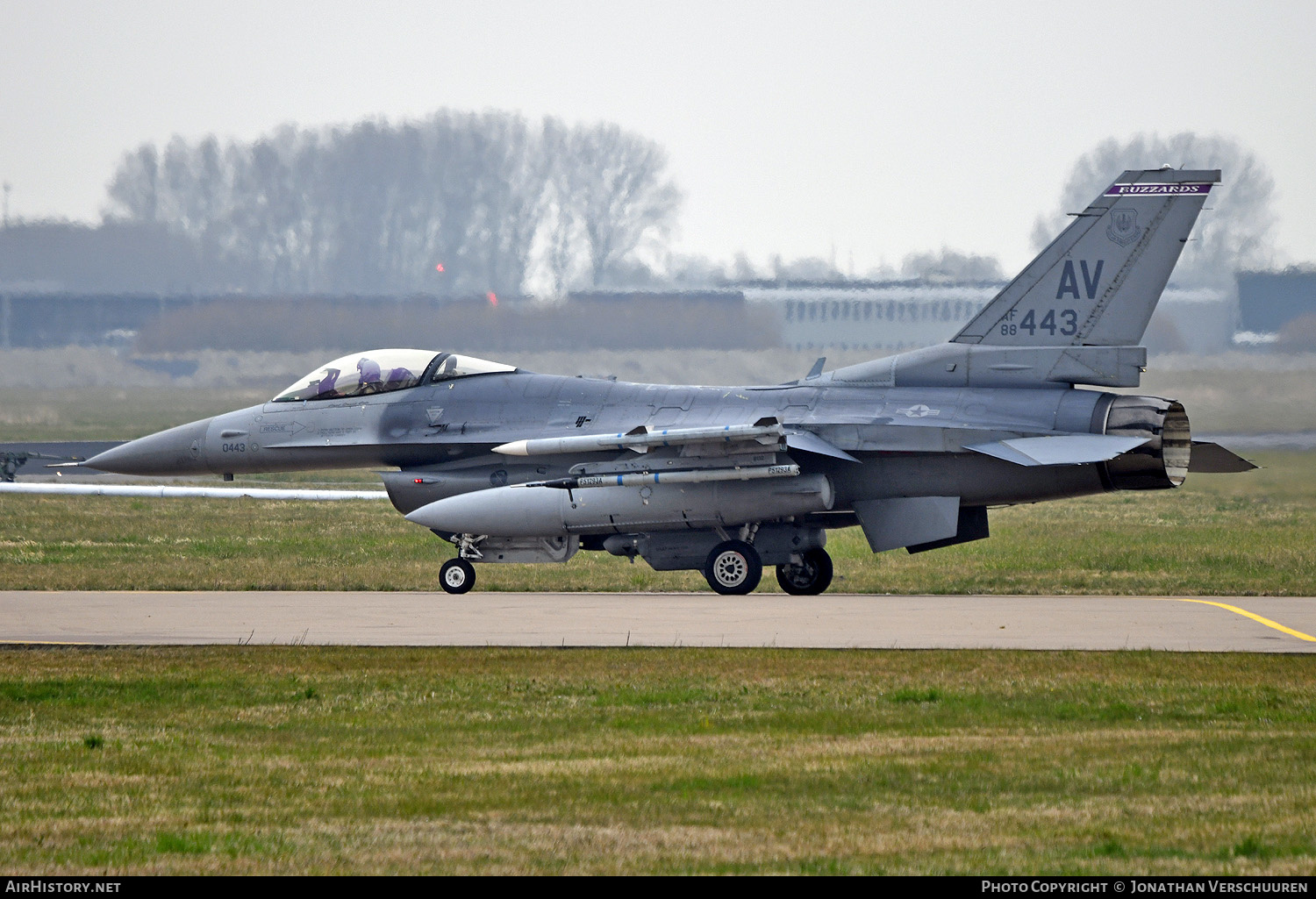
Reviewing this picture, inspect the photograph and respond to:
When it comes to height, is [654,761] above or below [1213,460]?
below

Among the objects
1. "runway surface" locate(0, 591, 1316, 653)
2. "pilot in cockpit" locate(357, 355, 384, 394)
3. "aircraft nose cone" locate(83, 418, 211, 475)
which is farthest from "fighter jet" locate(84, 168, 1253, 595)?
"aircraft nose cone" locate(83, 418, 211, 475)

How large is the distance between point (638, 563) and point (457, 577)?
20.9ft

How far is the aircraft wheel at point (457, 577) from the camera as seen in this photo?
18891mm

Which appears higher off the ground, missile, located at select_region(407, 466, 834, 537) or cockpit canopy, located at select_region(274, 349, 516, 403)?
cockpit canopy, located at select_region(274, 349, 516, 403)

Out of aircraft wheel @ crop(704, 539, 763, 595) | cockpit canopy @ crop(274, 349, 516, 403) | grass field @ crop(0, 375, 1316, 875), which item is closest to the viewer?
grass field @ crop(0, 375, 1316, 875)

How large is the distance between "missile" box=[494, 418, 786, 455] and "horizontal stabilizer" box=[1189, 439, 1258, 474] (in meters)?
4.91

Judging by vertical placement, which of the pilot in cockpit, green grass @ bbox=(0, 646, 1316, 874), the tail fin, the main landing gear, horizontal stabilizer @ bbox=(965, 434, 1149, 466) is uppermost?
the tail fin

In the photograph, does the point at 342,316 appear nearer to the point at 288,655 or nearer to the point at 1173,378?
the point at 1173,378

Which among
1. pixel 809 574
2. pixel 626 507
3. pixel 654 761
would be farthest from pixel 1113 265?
pixel 654 761

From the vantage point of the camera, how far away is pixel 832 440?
17.9 m

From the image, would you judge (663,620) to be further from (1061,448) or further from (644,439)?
(1061,448)

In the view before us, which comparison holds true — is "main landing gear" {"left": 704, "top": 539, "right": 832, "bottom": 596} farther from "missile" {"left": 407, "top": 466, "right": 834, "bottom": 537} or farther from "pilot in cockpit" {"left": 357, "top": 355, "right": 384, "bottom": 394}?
"pilot in cockpit" {"left": 357, "top": 355, "right": 384, "bottom": 394}

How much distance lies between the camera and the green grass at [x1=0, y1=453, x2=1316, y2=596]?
64.5ft

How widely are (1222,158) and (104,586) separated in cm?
2207
